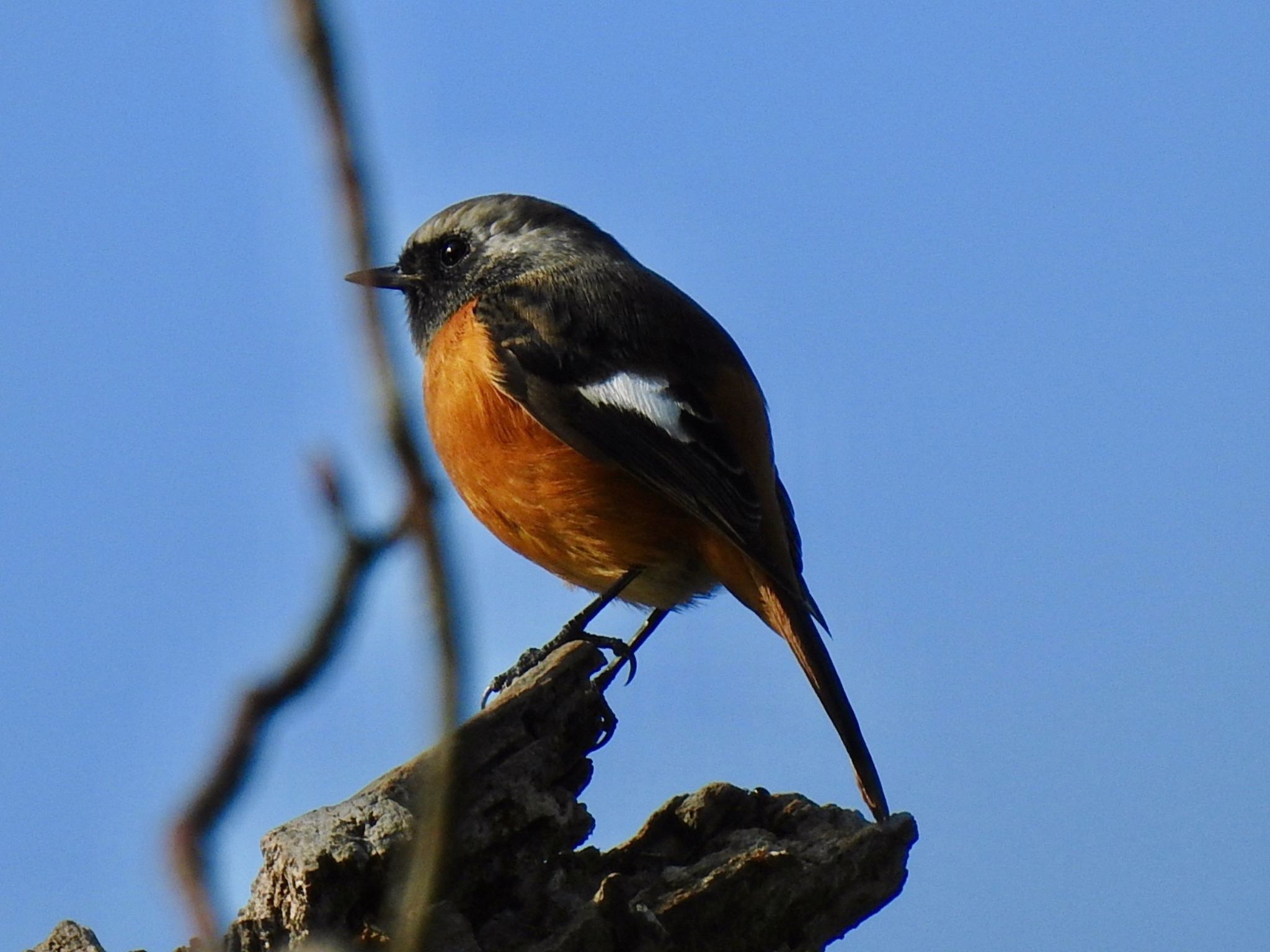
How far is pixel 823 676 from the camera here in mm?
6078

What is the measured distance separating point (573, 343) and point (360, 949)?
10.6 feet

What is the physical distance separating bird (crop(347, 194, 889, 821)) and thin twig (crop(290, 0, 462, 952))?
4.89 meters

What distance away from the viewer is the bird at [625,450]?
6285mm

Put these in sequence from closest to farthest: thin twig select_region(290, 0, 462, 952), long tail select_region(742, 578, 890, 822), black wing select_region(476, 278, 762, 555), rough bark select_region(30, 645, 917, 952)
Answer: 1. thin twig select_region(290, 0, 462, 952)
2. rough bark select_region(30, 645, 917, 952)
3. long tail select_region(742, 578, 890, 822)
4. black wing select_region(476, 278, 762, 555)

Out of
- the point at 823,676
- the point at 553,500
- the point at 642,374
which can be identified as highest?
the point at 642,374

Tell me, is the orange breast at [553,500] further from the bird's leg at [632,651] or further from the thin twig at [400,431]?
the thin twig at [400,431]

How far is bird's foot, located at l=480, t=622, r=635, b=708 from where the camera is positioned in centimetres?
632

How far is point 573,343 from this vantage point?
684cm

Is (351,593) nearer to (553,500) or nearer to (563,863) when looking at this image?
(563,863)

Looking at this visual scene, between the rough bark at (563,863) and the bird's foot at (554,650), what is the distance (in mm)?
1113

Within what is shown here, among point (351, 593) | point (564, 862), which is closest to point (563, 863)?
point (564, 862)

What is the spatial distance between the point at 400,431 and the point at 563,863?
380cm

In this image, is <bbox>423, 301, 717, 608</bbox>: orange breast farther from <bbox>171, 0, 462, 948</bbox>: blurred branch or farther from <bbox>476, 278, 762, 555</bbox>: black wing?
<bbox>171, 0, 462, 948</bbox>: blurred branch

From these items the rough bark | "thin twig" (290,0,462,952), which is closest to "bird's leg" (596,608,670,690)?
the rough bark
